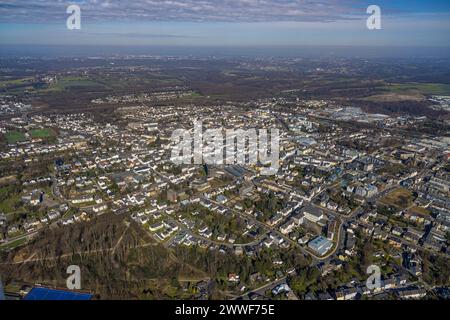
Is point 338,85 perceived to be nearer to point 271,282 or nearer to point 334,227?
point 334,227

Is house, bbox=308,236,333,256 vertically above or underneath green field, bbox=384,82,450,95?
underneath

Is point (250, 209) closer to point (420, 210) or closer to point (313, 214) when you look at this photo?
point (313, 214)

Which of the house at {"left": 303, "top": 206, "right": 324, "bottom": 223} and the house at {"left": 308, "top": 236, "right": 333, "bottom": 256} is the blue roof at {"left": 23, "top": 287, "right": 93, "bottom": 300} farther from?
the house at {"left": 303, "top": 206, "right": 324, "bottom": 223}

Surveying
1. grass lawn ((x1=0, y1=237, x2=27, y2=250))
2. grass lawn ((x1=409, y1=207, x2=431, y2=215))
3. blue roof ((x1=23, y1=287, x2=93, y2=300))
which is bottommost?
blue roof ((x1=23, y1=287, x2=93, y2=300))

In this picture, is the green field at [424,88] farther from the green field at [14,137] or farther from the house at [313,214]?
the green field at [14,137]

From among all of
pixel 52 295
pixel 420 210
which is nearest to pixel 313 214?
pixel 420 210

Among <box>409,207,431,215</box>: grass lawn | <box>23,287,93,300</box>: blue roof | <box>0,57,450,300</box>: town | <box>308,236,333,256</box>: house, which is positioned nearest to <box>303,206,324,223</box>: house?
<box>0,57,450,300</box>: town

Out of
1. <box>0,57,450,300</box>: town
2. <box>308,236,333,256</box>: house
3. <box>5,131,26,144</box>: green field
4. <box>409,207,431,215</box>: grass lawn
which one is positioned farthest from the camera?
<box>5,131,26,144</box>: green field
